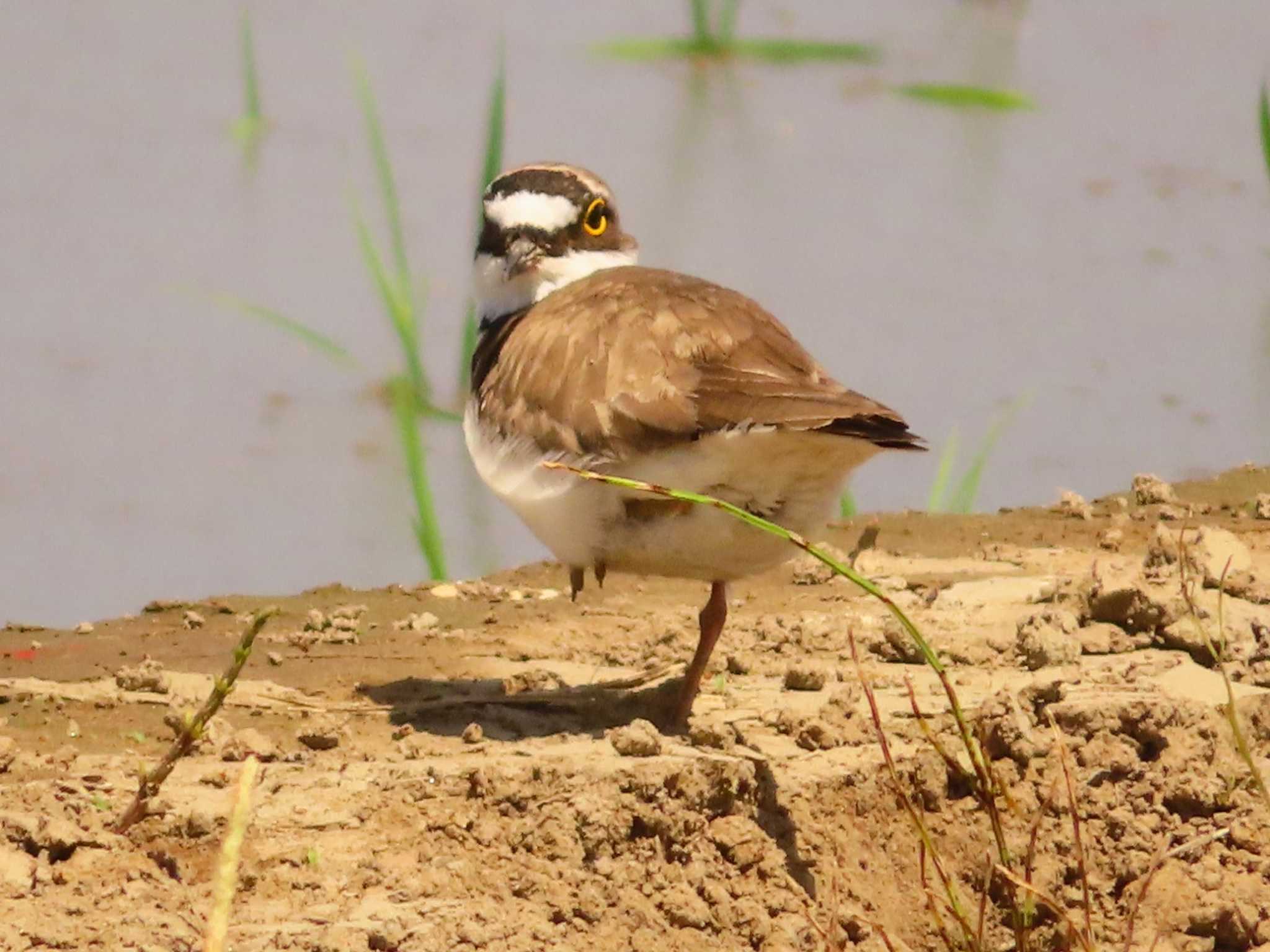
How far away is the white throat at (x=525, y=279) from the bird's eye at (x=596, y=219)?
5cm

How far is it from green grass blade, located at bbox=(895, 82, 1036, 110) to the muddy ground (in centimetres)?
297

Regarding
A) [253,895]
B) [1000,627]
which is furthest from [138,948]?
[1000,627]

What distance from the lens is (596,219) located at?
4559 mm

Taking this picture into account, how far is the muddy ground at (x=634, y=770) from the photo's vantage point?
3088 millimetres

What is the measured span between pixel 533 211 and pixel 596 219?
0.64 ft

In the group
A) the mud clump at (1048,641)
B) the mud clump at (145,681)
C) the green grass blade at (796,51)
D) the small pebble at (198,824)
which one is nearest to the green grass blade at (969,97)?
the green grass blade at (796,51)

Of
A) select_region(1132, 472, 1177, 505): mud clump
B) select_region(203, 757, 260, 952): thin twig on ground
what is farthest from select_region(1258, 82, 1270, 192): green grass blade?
select_region(203, 757, 260, 952): thin twig on ground

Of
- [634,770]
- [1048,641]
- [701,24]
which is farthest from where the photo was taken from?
[701,24]

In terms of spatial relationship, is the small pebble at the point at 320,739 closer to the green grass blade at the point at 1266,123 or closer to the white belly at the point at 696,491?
the white belly at the point at 696,491

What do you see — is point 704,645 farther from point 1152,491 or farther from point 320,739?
point 1152,491

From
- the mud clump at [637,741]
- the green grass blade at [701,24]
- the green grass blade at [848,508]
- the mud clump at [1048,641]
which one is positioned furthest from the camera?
the green grass blade at [701,24]

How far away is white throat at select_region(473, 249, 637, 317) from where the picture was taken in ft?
14.5

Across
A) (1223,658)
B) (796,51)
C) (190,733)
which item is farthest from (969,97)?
(190,733)

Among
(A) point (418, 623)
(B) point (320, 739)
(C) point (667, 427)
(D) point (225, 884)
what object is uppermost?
(C) point (667, 427)
